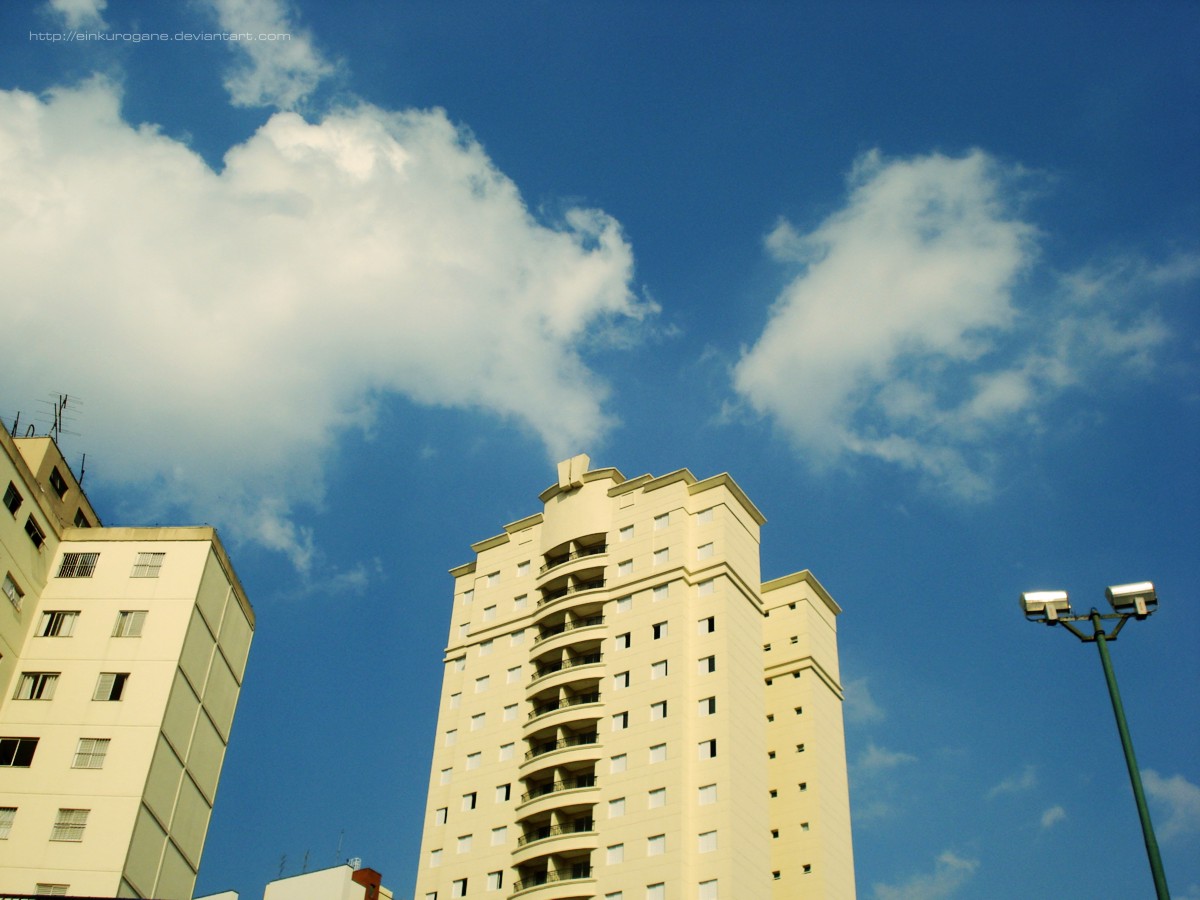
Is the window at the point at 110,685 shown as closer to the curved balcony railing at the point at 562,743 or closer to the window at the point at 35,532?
the window at the point at 35,532

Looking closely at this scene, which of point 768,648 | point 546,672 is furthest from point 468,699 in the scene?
point 768,648

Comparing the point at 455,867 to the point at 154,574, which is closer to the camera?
the point at 154,574

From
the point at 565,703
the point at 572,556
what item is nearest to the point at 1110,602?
the point at 565,703

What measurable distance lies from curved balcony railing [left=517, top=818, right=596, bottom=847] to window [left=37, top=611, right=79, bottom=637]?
1139 inches

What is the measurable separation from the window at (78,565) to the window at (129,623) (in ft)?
11.7

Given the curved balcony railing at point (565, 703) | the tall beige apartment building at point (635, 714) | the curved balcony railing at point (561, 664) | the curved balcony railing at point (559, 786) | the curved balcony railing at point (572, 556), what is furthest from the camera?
the curved balcony railing at point (572, 556)

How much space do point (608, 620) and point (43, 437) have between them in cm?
3604

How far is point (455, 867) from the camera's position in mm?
72562

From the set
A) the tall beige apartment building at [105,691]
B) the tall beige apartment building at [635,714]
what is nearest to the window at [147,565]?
the tall beige apartment building at [105,691]

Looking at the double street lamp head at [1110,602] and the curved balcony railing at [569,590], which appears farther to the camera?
the curved balcony railing at [569,590]

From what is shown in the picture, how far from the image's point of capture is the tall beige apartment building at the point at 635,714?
220ft

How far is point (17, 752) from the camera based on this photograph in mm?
54406

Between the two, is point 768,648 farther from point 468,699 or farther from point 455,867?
point 455,867

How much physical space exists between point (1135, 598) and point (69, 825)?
149 ft
